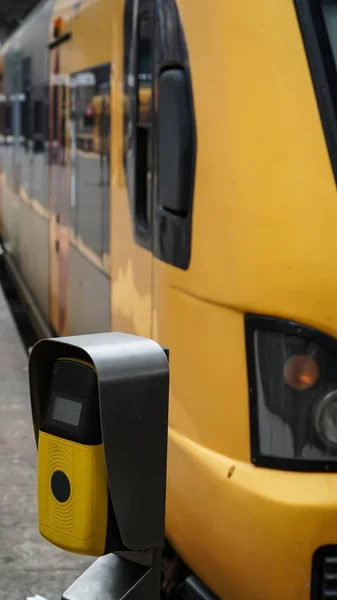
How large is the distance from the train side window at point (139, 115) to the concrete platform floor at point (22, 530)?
137 cm

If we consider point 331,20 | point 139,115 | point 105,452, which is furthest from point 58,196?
point 105,452

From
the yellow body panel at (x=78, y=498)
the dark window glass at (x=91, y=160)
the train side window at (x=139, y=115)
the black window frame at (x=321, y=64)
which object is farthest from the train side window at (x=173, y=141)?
the dark window glass at (x=91, y=160)

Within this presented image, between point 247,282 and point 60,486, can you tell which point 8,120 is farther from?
point 60,486

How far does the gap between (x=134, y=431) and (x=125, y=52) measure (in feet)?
6.69

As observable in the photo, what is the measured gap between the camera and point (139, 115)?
3439 mm

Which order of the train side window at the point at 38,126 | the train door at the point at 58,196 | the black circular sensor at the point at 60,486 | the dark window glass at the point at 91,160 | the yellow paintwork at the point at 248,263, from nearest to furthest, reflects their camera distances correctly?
1. the black circular sensor at the point at 60,486
2. the yellow paintwork at the point at 248,263
3. the dark window glass at the point at 91,160
4. the train door at the point at 58,196
5. the train side window at the point at 38,126

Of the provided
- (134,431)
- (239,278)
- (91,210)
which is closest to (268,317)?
(239,278)

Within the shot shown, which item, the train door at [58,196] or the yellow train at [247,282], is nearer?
the yellow train at [247,282]

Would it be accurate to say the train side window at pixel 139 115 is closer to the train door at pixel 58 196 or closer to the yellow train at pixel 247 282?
the yellow train at pixel 247 282

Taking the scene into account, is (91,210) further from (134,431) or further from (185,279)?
(134,431)

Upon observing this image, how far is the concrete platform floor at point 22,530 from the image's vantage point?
3.71 meters

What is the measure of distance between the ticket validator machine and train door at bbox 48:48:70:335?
368 cm

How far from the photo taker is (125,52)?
3.64 metres

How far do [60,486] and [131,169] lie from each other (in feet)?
5.54
